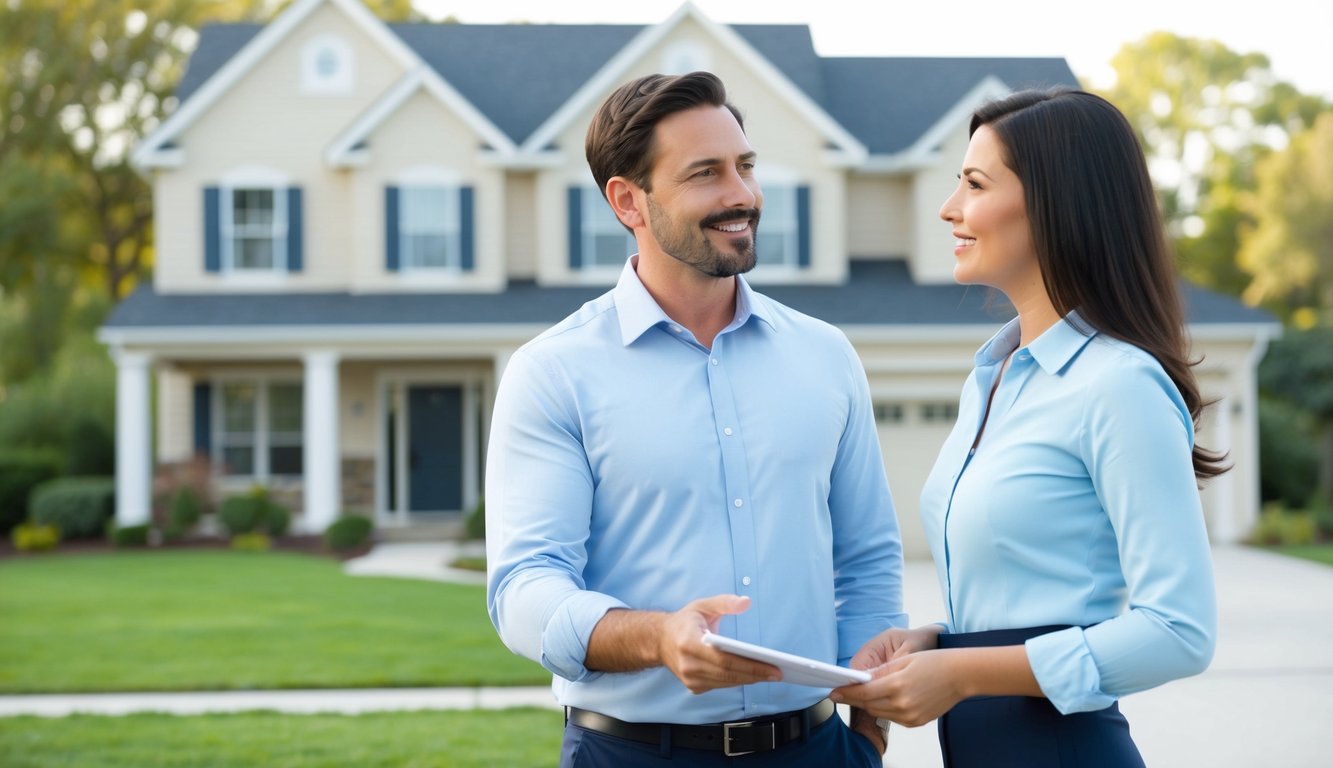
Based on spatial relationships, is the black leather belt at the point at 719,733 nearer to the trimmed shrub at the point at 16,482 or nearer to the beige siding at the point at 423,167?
the beige siding at the point at 423,167

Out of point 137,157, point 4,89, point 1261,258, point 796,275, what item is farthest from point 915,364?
point 4,89

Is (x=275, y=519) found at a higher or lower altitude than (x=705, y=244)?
lower

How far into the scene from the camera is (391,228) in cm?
2023

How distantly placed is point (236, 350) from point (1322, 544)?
15673 millimetres

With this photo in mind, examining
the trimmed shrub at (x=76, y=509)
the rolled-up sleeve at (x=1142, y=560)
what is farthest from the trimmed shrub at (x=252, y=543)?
the rolled-up sleeve at (x=1142, y=560)

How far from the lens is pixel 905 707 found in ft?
8.17

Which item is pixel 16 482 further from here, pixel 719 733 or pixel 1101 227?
pixel 1101 227

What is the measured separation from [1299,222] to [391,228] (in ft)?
77.0

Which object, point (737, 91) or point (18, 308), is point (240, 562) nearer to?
point (737, 91)

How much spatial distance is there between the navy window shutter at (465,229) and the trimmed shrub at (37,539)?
716 centimetres

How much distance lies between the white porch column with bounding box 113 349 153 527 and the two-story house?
0.03 meters

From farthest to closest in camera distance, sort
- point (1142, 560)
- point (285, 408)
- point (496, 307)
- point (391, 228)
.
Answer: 1. point (285, 408)
2. point (391, 228)
3. point (496, 307)
4. point (1142, 560)

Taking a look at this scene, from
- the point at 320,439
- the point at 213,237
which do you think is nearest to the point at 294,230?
the point at 213,237

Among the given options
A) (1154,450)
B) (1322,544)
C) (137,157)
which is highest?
(137,157)
